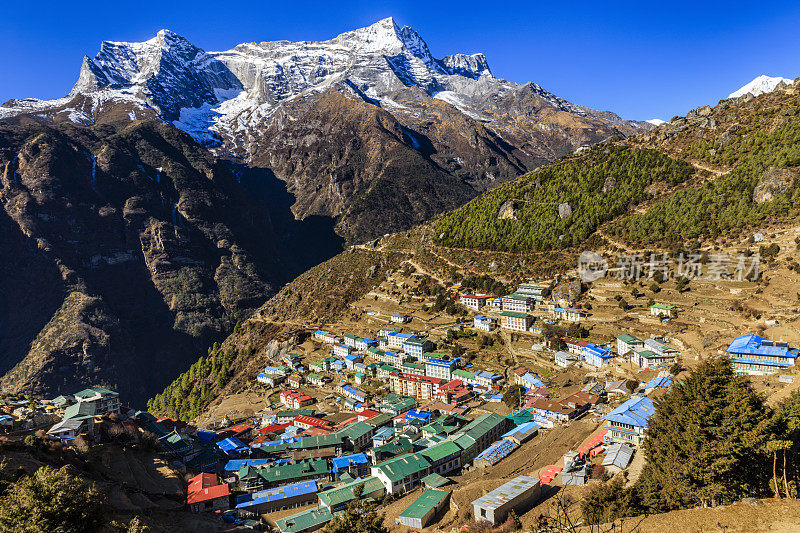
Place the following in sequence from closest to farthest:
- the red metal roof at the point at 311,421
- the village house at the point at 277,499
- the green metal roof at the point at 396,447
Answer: the village house at the point at 277,499, the green metal roof at the point at 396,447, the red metal roof at the point at 311,421

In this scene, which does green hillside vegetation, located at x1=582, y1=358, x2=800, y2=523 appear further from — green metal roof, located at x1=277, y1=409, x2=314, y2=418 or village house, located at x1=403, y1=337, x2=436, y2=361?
village house, located at x1=403, y1=337, x2=436, y2=361

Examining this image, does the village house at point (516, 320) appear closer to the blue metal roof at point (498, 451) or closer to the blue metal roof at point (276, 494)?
the blue metal roof at point (498, 451)

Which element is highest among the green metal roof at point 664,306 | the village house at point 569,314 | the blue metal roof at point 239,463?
the green metal roof at point 664,306

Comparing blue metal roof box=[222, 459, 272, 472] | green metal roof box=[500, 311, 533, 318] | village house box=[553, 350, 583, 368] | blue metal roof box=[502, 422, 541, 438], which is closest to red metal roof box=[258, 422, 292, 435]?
blue metal roof box=[222, 459, 272, 472]

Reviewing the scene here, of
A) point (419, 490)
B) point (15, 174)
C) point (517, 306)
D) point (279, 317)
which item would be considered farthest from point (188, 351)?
point (419, 490)

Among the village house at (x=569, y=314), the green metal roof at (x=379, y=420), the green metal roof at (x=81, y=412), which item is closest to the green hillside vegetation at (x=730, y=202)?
the village house at (x=569, y=314)

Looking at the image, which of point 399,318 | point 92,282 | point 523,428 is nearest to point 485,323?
point 399,318

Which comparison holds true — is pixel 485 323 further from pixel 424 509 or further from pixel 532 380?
pixel 424 509
